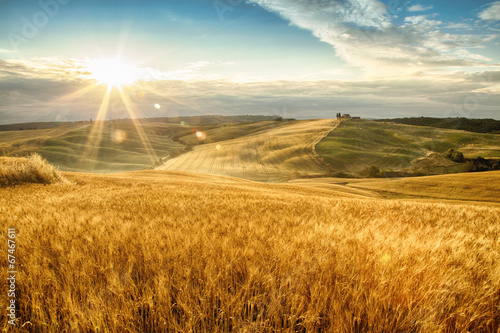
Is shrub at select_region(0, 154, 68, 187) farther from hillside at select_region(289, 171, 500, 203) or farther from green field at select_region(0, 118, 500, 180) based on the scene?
green field at select_region(0, 118, 500, 180)

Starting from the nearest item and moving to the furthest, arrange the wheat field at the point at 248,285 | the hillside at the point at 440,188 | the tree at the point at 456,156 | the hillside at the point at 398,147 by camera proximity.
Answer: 1. the wheat field at the point at 248,285
2. the hillside at the point at 440,188
3. the hillside at the point at 398,147
4. the tree at the point at 456,156

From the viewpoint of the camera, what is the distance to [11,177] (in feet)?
33.3

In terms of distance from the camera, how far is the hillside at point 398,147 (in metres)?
71.8

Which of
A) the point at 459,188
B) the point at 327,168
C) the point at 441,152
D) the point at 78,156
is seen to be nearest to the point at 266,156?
the point at 327,168

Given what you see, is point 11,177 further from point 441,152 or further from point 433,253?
point 441,152

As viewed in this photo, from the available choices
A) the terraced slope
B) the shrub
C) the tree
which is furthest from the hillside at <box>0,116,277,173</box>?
the tree

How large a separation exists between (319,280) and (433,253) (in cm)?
158

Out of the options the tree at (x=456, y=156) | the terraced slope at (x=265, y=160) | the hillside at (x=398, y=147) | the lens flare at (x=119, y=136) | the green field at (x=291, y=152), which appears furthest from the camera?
the lens flare at (x=119, y=136)

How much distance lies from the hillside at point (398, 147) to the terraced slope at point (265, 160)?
5.51 metres

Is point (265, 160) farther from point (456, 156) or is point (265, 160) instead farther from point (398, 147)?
point (456, 156)

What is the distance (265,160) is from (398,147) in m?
46.2

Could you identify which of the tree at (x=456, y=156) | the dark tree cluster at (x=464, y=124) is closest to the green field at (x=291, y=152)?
the tree at (x=456, y=156)

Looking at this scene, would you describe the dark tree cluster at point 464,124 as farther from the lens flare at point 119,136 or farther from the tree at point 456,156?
the lens flare at point 119,136

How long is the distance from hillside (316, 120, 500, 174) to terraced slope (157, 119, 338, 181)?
18.1 feet
